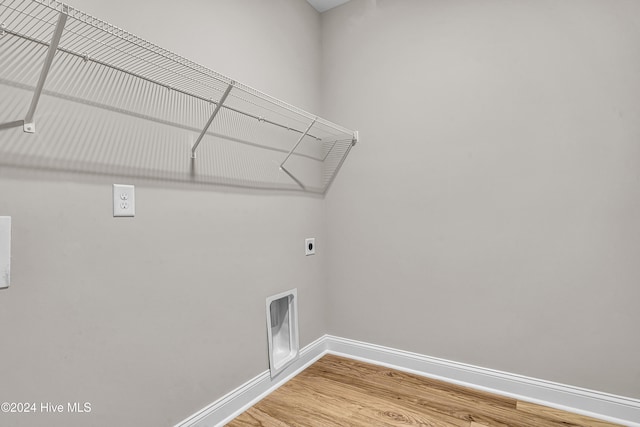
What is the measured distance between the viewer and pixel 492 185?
5.78 ft

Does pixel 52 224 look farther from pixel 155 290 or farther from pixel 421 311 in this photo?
pixel 421 311

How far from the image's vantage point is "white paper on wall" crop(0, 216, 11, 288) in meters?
0.90

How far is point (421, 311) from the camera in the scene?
1978 millimetres

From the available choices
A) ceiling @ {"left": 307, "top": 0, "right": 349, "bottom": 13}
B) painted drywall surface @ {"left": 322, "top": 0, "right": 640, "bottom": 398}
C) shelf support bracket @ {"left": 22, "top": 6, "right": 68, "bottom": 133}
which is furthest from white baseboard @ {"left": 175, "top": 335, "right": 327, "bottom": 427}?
ceiling @ {"left": 307, "top": 0, "right": 349, "bottom": 13}

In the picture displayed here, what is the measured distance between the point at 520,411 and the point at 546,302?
55 centimetres

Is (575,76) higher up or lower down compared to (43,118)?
higher up

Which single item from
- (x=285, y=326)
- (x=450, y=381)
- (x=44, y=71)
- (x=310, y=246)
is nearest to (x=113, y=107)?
(x=44, y=71)

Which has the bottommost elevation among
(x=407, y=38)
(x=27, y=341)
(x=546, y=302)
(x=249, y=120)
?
(x=546, y=302)

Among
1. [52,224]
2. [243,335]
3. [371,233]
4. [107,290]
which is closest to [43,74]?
[52,224]

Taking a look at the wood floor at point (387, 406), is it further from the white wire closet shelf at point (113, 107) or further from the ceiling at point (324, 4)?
the ceiling at point (324, 4)

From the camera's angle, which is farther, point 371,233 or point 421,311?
point 371,233

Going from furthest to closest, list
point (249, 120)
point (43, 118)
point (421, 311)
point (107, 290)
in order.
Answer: point (421, 311)
point (249, 120)
point (107, 290)
point (43, 118)

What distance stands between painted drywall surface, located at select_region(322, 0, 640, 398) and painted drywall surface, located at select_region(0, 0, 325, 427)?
498 millimetres

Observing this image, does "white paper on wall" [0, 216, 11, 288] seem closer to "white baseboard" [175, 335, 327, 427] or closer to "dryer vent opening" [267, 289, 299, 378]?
"white baseboard" [175, 335, 327, 427]
